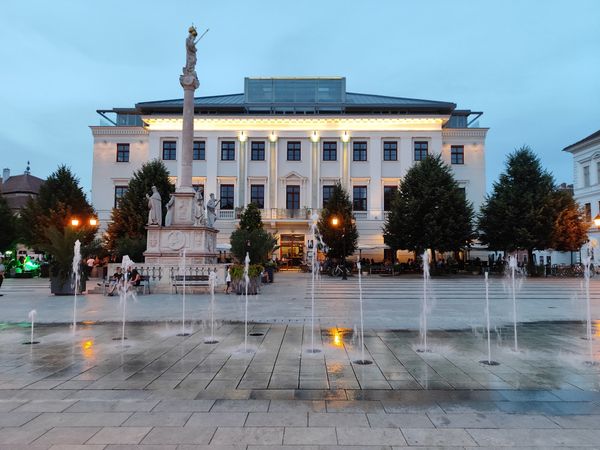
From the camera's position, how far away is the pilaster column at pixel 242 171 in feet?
147

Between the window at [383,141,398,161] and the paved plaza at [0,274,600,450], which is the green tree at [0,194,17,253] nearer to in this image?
the paved plaza at [0,274,600,450]

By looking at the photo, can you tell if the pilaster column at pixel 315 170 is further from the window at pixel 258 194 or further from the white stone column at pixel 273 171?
the window at pixel 258 194

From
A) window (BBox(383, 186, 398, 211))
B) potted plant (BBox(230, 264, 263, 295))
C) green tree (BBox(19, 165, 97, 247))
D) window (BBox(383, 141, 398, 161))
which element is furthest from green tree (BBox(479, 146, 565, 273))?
green tree (BBox(19, 165, 97, 247))

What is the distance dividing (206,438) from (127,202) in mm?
35534

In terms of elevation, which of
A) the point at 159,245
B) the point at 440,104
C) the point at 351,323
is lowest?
the point at 351,323

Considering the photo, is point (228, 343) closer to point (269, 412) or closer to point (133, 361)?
point (133, 361)

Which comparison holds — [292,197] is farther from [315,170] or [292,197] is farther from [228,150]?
[228,150]

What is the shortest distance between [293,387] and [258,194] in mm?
39867

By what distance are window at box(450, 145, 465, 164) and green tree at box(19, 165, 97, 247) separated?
34735mm

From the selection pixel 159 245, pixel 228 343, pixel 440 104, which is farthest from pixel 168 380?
pixel 440 104

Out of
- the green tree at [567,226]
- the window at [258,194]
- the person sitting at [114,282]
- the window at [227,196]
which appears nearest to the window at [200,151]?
the window at [227,196]

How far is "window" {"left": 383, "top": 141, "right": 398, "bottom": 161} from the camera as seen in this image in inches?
1777

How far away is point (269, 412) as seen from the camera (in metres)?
5.03

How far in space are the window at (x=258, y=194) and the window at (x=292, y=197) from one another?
243cm
